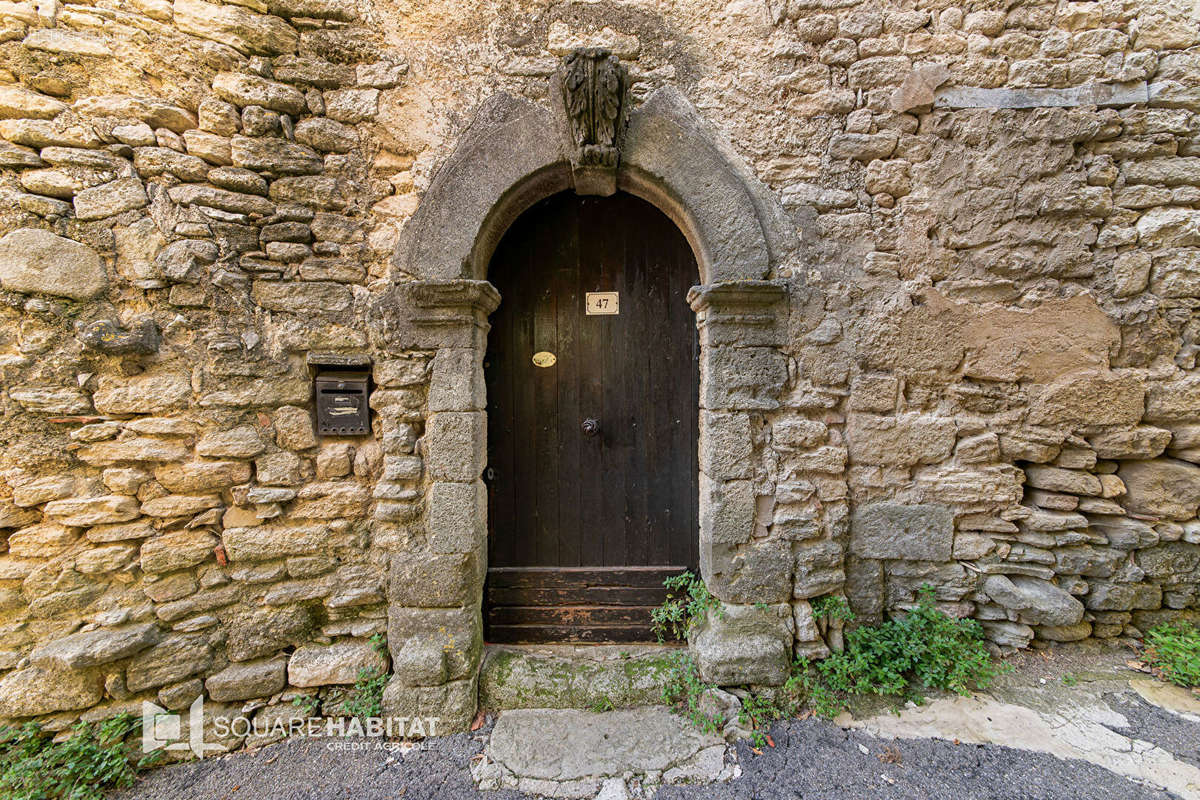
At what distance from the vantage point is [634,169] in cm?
221

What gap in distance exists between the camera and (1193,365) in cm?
215

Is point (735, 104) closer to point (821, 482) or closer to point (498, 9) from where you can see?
point (498, 9)

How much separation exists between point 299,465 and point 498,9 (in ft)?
8.18

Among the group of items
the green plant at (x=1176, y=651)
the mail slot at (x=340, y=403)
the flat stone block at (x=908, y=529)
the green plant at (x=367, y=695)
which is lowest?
the green plant at (x=367, y=695)

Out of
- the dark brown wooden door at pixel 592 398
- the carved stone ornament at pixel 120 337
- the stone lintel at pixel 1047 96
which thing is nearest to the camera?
the carved stone ornament at pixel 120 337

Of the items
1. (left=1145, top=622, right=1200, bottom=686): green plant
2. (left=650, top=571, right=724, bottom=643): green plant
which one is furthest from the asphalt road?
(left=650, top=571, right=724, bottom=643): green plant

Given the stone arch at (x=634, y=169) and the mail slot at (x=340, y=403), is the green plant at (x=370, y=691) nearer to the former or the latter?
the mail slot at (x=340, y=403)

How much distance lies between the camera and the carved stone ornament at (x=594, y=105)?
6.75 ft

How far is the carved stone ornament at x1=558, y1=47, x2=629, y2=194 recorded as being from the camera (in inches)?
81.0

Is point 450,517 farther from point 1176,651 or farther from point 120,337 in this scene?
point 1176,651

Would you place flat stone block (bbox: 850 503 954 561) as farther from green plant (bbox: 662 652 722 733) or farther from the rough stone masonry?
green plant (bbox: 662 652 722 733)

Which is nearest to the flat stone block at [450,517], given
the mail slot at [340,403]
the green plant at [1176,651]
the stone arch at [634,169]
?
the mail slot at [340,403]

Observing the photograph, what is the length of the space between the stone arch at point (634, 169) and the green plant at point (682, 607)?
1.62m

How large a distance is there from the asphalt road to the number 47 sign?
2.20m
